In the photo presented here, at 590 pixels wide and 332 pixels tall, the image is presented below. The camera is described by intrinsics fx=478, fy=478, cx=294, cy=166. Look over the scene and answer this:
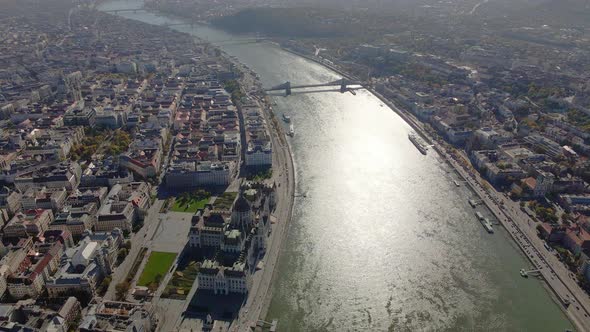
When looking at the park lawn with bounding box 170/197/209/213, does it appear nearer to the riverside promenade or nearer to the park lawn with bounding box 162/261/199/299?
the riverside promenade

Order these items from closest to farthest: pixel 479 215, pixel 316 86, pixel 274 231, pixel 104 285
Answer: pixel 104 285 → pixel 274 231 → pixel 479 215 → pixel 316 86

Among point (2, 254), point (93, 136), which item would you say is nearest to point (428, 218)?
point (2, 254)

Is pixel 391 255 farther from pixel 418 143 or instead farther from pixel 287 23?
pixel 287 23

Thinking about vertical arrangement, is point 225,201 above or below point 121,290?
below

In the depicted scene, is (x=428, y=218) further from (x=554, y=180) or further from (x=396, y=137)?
(x=396, y=137)

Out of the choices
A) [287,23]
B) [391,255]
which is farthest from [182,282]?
[287,23]
